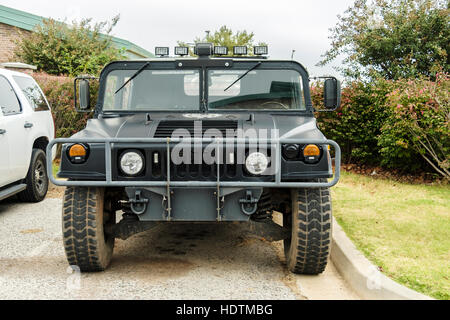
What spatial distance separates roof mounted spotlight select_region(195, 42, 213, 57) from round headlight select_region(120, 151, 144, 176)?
5.46 ft

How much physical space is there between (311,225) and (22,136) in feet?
15.0

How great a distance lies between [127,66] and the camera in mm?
5117

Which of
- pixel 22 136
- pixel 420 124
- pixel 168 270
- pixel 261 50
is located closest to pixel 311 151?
pixel 168 270

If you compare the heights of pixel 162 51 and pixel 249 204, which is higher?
pixel 162 51

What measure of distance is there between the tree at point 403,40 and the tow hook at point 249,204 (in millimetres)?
8654

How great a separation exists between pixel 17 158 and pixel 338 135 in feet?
21.9

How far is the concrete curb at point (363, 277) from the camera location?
11.6 feet

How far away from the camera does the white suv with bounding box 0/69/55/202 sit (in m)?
6.25

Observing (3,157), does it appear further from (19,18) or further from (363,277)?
(19,18)

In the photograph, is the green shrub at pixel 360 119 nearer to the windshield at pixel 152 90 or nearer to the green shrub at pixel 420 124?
the green shrub at pixel 420 124

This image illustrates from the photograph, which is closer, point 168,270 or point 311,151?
point 311,151

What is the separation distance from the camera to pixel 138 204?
156 inches
